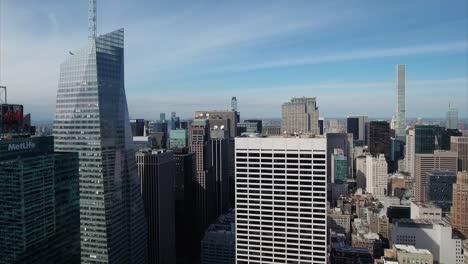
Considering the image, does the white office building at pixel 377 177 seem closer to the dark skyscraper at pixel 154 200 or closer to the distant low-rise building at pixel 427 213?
the distant low-rise building at pixel 427 213

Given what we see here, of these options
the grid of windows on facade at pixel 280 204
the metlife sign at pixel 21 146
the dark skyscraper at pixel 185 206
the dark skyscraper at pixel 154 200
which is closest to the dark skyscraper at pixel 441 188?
the dark skyscraper at pixel 185 206

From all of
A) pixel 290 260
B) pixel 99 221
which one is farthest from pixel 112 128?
pixel 290 260

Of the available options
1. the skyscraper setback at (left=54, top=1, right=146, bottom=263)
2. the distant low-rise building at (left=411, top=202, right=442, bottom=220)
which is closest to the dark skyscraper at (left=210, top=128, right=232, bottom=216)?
the distant low-rise building at (left=411, top=202, right=442, bottom=220)

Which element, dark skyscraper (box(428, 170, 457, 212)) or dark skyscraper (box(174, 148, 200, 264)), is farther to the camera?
dark skyscraper (box(428, 170, 457, 212))

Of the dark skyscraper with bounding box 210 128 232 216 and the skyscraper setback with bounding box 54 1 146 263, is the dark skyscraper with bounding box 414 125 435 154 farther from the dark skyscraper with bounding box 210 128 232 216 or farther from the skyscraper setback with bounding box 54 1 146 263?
the skyscraper setback with bounding box 54 1 146 263

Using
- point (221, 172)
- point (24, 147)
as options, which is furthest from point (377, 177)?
point (24, 147)

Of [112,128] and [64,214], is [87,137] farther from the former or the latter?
[64,214]
